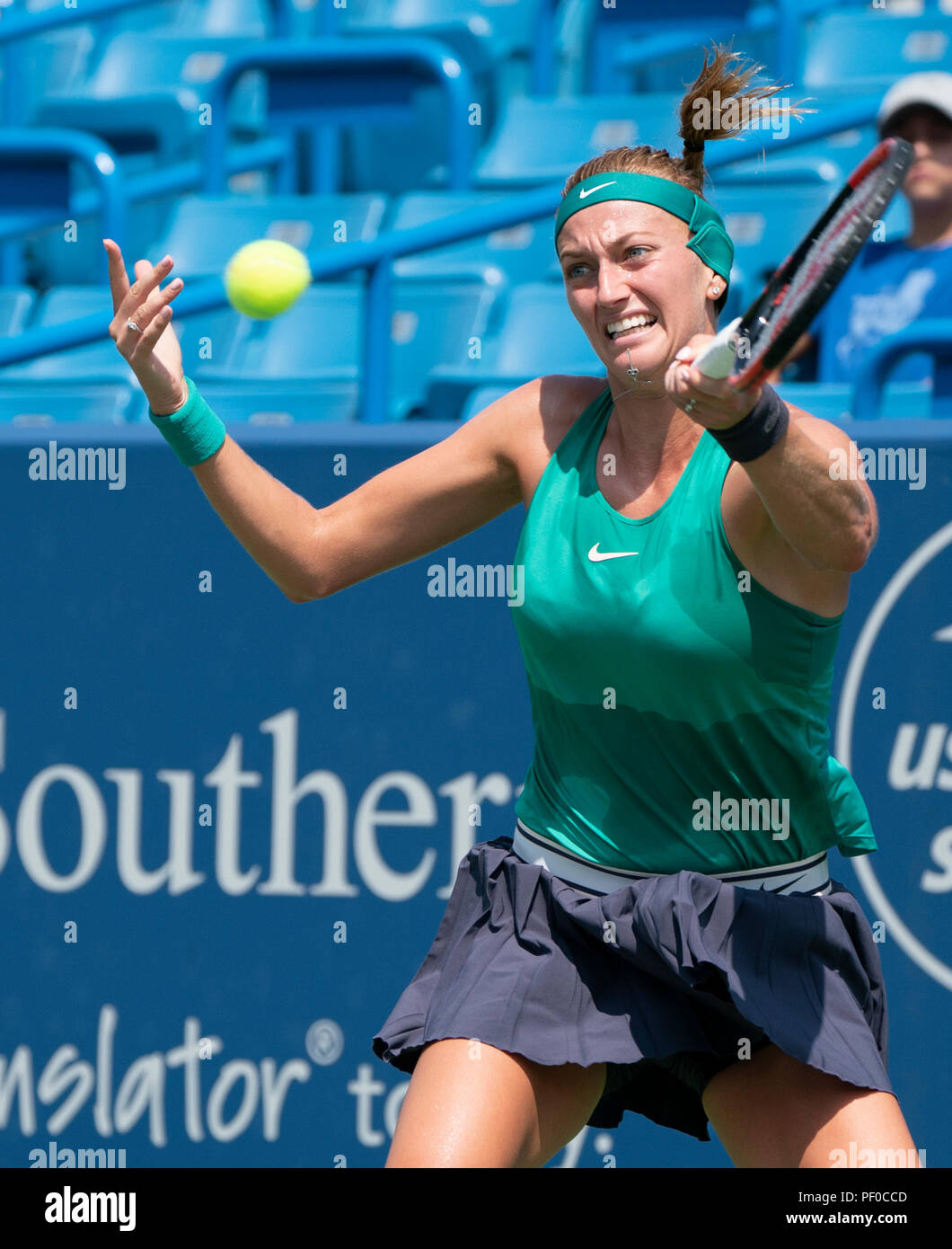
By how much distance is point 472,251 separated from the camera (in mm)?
5727

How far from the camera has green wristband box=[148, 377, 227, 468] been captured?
8.34 feet

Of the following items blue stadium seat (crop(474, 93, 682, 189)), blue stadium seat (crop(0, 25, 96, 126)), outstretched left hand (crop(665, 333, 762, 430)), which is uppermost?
blue stadium seat (crop(0, 25, 96, 126))

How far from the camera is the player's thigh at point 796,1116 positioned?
7.47 ft

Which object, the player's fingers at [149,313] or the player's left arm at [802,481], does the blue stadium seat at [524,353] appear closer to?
the player's fingers at [149,313]

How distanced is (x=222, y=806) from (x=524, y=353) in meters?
1.78

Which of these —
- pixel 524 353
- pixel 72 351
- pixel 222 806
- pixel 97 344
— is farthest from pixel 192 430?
pixel 72 351

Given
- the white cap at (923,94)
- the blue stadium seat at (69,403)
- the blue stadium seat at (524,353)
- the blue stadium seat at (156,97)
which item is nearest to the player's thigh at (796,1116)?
the blue stadium seat at (524,353)

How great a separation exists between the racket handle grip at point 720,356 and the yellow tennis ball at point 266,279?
4.72 ft

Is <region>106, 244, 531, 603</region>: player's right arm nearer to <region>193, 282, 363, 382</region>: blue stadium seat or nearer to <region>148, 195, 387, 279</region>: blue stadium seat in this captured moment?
<region>193, 282, 363, 382</region>: blue stadium seat

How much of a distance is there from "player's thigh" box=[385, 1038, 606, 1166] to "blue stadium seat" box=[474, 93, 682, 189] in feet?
11.7

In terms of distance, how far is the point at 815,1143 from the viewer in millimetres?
2299
